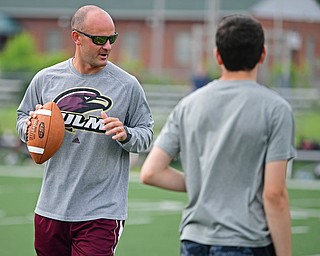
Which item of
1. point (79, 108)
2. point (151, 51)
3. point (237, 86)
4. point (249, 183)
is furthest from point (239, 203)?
point (151, 51)

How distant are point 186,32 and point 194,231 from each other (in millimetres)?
43418

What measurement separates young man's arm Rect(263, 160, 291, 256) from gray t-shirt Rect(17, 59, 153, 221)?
4.78 ft

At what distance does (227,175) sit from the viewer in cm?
399

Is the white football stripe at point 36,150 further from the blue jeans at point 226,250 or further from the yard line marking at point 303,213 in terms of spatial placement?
the yard line marking at point 303,213

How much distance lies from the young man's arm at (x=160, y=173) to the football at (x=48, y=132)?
122 centimetres

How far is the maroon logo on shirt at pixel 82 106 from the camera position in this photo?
5.30 m

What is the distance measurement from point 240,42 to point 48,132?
1660mm

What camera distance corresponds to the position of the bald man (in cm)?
530

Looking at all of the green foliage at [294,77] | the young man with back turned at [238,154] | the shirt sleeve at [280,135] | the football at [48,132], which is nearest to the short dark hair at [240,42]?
the young man with back turned at [238,154]

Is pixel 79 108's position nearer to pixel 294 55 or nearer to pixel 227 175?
pixel 227 175

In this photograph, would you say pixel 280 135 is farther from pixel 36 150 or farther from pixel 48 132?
pixel 36 150

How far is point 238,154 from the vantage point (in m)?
3.96

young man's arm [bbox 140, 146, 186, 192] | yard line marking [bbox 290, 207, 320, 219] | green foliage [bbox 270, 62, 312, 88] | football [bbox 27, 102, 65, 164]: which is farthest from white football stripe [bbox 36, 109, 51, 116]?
green foliage [bbox 270, 62, 312, 88]

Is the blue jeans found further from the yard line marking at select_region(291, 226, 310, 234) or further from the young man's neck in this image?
the yard line marking at select_region(291, 226, 310, 234)
